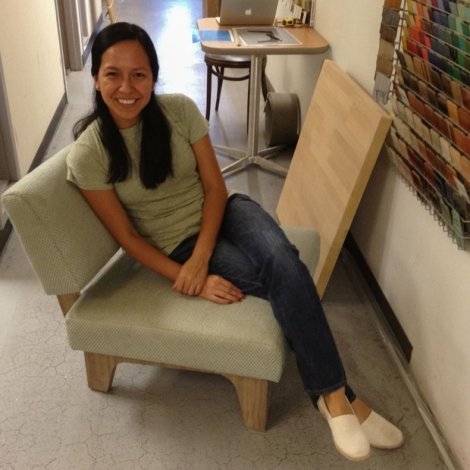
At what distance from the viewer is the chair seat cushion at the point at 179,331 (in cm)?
146

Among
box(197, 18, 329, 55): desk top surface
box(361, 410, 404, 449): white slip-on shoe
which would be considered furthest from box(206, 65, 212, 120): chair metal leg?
box(361, 410, 404, 449): white slip-on shoe

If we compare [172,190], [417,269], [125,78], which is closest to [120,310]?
[172,190]

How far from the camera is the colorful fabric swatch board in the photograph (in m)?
1.33

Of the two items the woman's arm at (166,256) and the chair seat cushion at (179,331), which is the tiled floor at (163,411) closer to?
the chair seat cushion at (179,331)

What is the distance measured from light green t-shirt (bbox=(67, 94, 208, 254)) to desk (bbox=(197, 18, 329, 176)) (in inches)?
44.2

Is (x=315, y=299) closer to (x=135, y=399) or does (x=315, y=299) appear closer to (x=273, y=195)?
(x=135, y=399)

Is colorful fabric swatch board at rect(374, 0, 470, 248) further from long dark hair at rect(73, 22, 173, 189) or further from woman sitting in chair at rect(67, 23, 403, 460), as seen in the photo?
long dark hair at rect(73, 22, 173, 189)

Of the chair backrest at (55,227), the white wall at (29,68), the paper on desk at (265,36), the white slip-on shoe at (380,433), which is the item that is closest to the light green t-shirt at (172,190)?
the chair backrest at (55,227)

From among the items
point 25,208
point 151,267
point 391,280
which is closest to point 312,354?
point 151,267

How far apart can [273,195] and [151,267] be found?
4.77 feet

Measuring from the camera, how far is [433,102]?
4.88 ft

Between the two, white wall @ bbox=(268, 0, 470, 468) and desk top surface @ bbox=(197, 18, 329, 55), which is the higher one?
desk top surface @ bbox=(197, 18, 329, 55)

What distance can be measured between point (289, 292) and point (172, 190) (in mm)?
497

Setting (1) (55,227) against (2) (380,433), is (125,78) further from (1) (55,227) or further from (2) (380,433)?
(2) (380,433)
